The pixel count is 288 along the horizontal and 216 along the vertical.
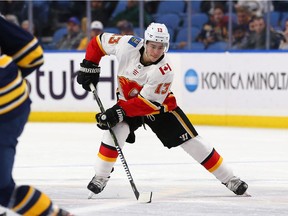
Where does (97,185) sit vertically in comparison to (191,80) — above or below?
above

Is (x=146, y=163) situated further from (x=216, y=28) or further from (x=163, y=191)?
(x=216, y=28)

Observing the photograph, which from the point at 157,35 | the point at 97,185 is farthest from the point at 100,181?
the point at 157,35

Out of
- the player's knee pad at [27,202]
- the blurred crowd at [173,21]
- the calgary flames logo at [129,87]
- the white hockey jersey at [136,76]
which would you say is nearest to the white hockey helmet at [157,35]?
the white hockey jersey at [136,76]

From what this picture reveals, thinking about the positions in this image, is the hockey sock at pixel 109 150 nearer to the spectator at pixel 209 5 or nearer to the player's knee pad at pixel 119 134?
the player's knee pad at pixel 119 134

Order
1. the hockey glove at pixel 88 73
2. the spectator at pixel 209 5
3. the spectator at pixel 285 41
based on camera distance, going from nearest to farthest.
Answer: the hockey glove at pixel 88 73 → the spectator at pixel 285 41 → the spectator at pixel 209 5

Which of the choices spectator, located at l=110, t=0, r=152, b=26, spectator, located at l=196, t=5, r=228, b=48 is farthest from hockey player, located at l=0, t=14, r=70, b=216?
spectator, located at l=110, t=0, r=152, b=26

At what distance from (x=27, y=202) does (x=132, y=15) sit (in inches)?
285

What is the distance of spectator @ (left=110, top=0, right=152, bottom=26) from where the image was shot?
11.2 m

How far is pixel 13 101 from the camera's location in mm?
4051

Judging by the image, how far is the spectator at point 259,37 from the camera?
34.8 feet

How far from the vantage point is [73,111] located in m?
11.2

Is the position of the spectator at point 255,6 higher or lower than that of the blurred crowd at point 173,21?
higher

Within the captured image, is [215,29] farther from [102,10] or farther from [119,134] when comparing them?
[119,134]

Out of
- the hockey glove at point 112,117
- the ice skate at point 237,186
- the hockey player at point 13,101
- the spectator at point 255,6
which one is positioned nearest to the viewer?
the hockey player at point 13,101
